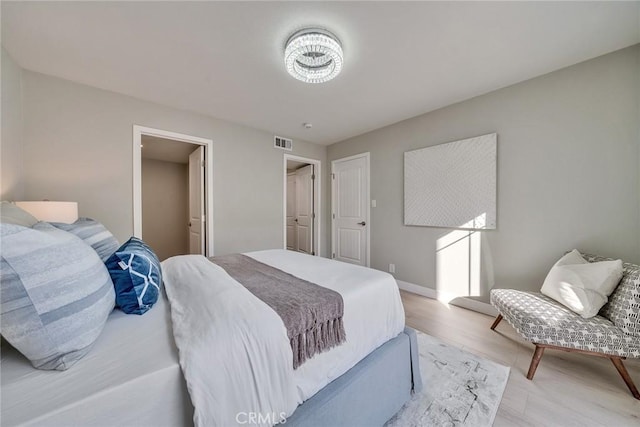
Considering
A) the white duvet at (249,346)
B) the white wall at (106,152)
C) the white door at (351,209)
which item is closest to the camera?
the white duvet at (249,346)

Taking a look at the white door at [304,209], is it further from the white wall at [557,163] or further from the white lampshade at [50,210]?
the white lampshade at [50,210]

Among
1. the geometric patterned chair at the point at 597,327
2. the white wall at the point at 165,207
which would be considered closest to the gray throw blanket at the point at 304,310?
the geometric patterned chair at the point at 597,327

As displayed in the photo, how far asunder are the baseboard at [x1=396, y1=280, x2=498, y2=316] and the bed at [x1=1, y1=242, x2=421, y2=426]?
1.65m

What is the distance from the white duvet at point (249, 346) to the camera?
0.72m

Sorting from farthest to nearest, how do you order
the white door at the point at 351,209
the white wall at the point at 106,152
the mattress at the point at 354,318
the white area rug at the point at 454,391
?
the white door at the point at 351,209 < the white wall at the point at 106,152 < the white area rug at the point at 454,391 < the mattress at the point at 354,318

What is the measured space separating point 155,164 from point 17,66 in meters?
3.11

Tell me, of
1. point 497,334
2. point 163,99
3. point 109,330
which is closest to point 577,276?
point 497,334

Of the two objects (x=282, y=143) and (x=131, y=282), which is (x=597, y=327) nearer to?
(x=131, y=282)

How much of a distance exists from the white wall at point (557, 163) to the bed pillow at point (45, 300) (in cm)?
318

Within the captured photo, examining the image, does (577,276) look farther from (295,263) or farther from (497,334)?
(295,263)

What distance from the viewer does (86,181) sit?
7.52 ft

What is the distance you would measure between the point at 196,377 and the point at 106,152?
9.18ft
